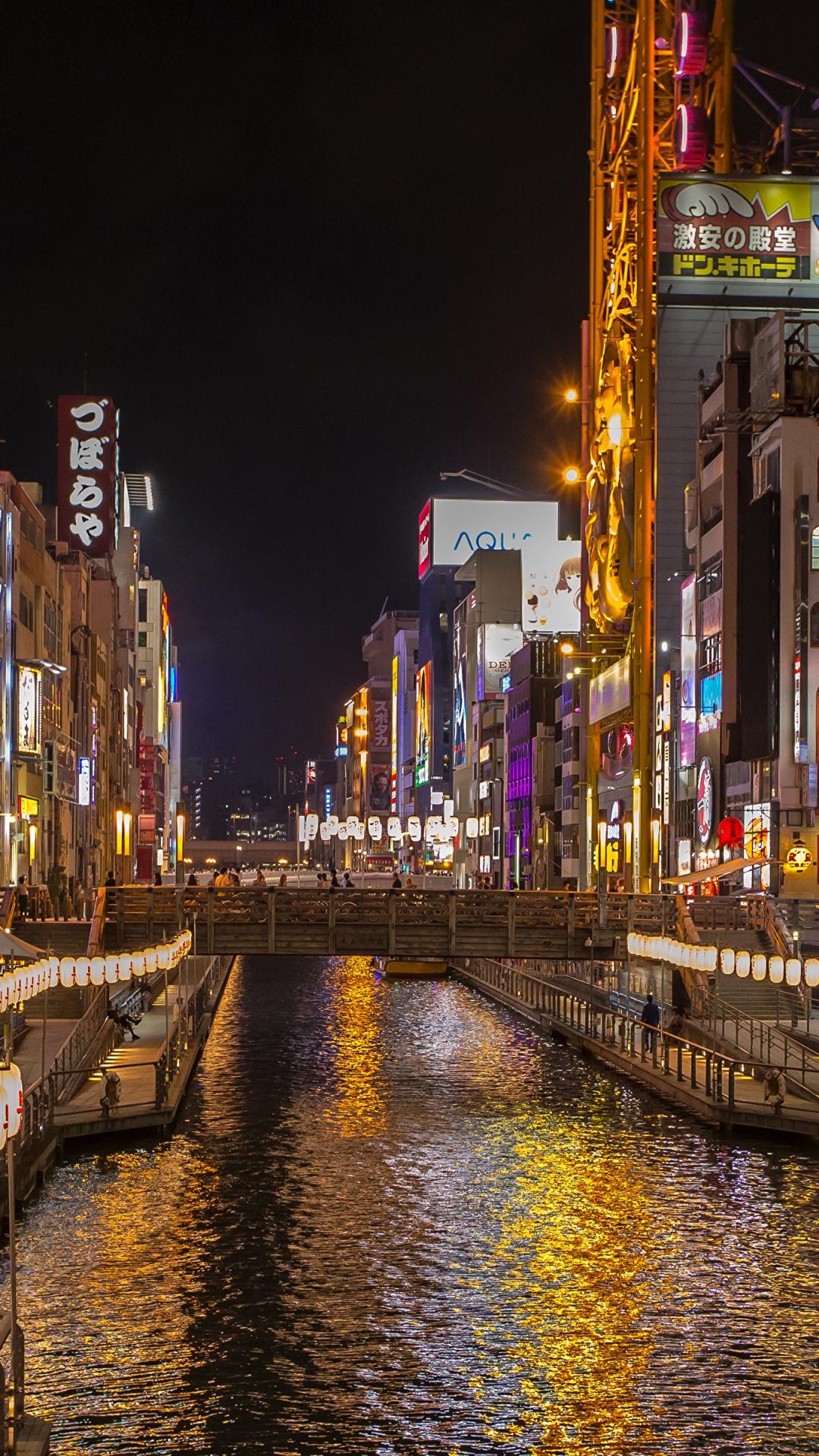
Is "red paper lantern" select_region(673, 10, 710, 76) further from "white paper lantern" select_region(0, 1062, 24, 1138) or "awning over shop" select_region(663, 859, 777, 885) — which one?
"white paper lantern" select_region(0, 1062, 24, 1138)

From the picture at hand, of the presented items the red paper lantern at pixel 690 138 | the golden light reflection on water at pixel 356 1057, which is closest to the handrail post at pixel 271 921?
the golden light reflection on water at pixel 356 1057

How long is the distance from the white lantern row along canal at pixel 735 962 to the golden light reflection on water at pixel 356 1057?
29.3ft

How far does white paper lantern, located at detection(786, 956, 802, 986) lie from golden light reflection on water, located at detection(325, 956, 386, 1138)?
11.0 meters

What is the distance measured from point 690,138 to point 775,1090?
71.6 meters

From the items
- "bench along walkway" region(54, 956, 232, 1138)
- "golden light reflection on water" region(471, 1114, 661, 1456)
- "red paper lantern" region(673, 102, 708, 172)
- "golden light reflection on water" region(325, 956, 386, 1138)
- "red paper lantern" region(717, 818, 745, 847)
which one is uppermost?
"red paper lantern" region(673, 102, 708, 172)

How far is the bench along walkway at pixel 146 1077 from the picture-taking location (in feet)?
120

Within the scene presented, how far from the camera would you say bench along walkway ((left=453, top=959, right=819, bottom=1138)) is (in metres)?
37.5

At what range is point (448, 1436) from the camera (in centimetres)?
2059

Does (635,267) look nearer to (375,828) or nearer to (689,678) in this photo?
(689,678)

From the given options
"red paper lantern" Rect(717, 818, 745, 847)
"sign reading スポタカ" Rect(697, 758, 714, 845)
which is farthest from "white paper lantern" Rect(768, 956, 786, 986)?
"sign reading スポタカ" Rect(697, 758, 714, 845)

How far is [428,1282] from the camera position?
27281 mm

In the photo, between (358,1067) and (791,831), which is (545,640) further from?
(358,1067)

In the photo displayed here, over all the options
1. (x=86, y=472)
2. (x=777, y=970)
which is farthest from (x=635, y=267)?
(x=777, y=970)

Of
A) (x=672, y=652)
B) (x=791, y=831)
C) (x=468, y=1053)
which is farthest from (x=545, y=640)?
(x=468, y=1053)
